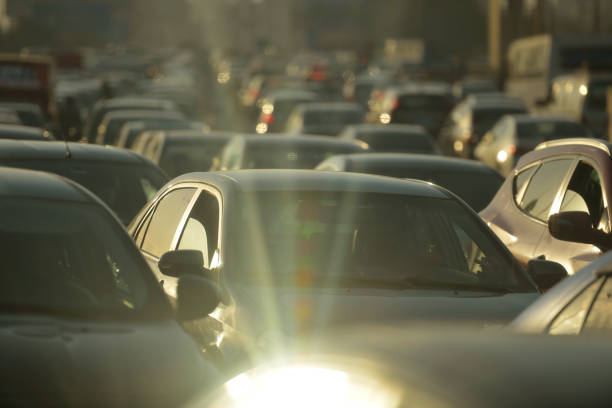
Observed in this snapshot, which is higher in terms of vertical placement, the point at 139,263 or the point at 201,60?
the point at 139,263

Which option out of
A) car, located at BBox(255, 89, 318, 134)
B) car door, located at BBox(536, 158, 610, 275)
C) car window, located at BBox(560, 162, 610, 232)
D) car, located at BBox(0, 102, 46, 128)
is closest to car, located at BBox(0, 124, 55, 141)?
car door, located at BBox(536, 158, 610, 275)

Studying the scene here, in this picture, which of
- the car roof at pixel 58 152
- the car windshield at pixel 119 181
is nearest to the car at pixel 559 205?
the car windshield at pixel 119 181

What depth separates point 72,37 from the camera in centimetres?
19450

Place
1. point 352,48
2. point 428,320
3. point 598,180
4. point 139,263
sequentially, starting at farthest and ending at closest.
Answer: point 352,48 → point 598,180 → point 428,320 → point 139,263

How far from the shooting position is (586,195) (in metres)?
9.41

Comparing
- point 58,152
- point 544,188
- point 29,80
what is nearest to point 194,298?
point 544,188

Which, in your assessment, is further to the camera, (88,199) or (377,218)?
(377,218)

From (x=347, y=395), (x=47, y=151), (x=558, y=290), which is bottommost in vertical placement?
(x=47, y=151)

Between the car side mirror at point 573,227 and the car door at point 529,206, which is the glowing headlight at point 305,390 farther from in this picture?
the car door at point 529,206

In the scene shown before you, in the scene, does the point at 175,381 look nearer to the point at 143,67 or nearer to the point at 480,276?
the point at 480,276

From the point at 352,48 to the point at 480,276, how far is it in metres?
184

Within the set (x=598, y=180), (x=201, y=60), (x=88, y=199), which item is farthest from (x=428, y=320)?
(x=201, y=60)

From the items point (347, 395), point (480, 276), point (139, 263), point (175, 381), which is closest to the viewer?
point (347, 395)

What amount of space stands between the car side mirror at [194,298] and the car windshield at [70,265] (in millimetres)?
140
